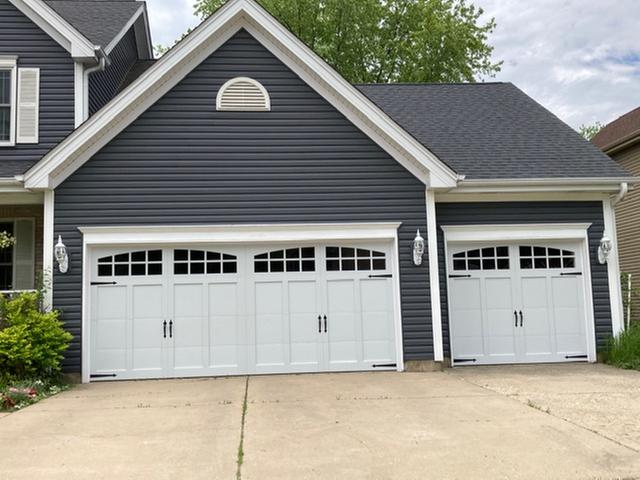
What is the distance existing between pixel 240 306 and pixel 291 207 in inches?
74.6

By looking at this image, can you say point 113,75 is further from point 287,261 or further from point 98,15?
point 287,261

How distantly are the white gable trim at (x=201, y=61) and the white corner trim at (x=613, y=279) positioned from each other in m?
3.31

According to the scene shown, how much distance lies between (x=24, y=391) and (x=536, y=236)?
8640mm

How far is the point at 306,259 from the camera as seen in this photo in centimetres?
980

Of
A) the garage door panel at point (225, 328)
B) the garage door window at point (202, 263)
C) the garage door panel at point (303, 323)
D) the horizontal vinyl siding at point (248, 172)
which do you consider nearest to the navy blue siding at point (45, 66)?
the horizontal vinyl siding at point (248, 172)

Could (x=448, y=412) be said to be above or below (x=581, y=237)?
below

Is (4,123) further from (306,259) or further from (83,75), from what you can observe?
(306,259)

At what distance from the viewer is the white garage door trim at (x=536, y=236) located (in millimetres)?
10242

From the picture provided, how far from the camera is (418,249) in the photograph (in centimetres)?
955

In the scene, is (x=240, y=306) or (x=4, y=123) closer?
(x=240, y=306)

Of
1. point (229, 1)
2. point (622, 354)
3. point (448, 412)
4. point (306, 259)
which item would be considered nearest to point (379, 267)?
point (306, 259)

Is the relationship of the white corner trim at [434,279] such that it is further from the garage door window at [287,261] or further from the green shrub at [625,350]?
the green shrub at [625,350]

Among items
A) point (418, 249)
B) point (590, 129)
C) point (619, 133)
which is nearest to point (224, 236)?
point (418, 249)

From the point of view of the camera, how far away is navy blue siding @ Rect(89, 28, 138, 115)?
11.2m
